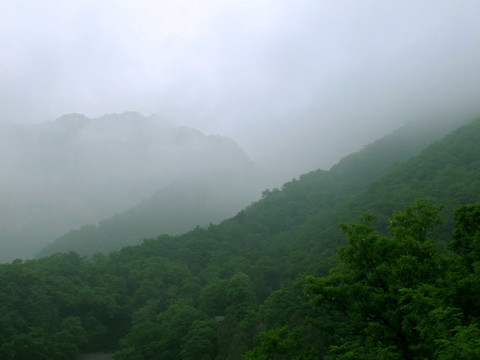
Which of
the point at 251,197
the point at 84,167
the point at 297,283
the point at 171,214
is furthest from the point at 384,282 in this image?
the point at 84,167

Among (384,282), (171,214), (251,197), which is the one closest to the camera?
(384,282)

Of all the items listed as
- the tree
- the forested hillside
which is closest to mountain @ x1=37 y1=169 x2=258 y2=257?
the forested hillside

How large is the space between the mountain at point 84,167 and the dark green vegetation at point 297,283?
239ft

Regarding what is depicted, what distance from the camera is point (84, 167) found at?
165 meters

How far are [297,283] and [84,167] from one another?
14659 centimetres

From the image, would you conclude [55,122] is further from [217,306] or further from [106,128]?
[217,306]

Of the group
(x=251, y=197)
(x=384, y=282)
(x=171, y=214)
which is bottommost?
(x=384, y=282)

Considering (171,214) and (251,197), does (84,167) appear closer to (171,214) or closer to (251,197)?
(171,214)

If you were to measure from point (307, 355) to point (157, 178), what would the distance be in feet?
499

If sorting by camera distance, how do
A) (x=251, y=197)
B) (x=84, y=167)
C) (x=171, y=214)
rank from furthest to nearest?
(x=84, y=167), (x=251, y=197), (x=171, y=214)

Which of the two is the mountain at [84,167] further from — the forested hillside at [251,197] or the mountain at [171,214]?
the forested hillside at [251,197]

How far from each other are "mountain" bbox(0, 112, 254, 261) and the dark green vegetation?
72.7m

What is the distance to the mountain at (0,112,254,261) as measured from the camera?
133 metres

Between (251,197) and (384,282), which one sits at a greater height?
(251,197)
